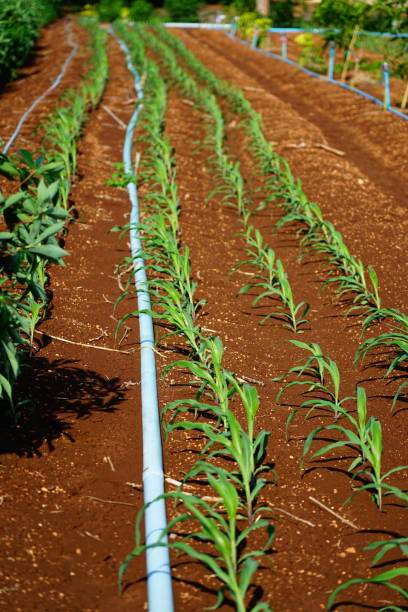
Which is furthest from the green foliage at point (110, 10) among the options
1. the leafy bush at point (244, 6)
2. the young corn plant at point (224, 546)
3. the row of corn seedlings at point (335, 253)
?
the young corn plant at point (224, 546)

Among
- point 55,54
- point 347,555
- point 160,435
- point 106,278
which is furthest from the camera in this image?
point 55,54

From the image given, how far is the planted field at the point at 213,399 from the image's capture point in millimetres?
1884

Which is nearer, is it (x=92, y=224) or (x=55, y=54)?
(x=92, y=224)

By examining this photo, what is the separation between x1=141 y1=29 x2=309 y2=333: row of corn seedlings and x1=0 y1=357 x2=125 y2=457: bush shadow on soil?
966 millimetres

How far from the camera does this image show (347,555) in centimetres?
200

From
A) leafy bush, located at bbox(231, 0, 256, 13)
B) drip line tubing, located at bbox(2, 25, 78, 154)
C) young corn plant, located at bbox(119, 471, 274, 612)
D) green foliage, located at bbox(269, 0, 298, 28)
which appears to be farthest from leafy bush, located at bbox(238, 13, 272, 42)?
young corn plant, located at bbox(119, 471, 274, 612)

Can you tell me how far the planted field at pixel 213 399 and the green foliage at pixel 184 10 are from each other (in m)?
21.7

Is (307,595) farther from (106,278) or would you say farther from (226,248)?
(226,248)

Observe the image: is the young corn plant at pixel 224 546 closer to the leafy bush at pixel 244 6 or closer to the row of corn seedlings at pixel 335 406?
the row of corn seedlings at pixel 335 406

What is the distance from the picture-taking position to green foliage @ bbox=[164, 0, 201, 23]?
25.7m

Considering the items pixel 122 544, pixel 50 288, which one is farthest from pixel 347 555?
pixel 50 288

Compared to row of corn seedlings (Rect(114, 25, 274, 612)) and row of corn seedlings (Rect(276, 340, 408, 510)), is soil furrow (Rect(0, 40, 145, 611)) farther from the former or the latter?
row of corn seedlings (Rect(276, 340, 408, 510))

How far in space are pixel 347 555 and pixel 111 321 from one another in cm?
182

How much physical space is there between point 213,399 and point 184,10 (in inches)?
1021
